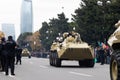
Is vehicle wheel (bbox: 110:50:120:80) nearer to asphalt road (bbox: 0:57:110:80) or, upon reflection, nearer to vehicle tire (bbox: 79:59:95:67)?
asphalt road (bbox: 0:57:110:80)

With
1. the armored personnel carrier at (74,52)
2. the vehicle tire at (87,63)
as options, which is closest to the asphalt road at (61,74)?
the armored personnel carrier at (74,52)

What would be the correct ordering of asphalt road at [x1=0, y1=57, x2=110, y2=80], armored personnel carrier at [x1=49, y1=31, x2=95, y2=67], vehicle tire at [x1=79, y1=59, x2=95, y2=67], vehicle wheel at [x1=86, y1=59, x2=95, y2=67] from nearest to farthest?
asphalt road at [x1=0, y1=57, x2=110, y2=80]
armored personnel carrier at [x1=49, y1=31, x2=95, y2=67]
vehicle wheel at [x1=86, y1=59, x2=95, y2=67]
vehicle tire at [x1=79, y1=59, x2=95, y2=67]

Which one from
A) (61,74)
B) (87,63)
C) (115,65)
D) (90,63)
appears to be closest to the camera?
(115,65)

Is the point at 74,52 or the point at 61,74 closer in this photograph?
the point at 61,74

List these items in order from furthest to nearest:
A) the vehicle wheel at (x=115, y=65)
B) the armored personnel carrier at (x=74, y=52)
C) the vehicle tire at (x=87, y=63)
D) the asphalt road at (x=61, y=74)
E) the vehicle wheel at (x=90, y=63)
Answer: the vehicle tire at (x=87, y=63) < the vehicle wheel at (x=90, y=63) < the armored personnel carrier at (x=74, y=52) < the asphalt road at (x=61, y=74) < the vehicle wheel at (x=115, y=65)

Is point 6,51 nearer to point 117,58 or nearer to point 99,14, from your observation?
point 117,58

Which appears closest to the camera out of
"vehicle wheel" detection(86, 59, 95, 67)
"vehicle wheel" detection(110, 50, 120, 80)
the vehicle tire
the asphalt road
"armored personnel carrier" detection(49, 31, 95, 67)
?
"vehicle wheel" detection(110, 50, 120, 80)

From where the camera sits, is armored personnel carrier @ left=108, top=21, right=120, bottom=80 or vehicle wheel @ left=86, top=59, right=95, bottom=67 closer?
armored personnel carrier @ left=108, top=21, right=120, bottom=80

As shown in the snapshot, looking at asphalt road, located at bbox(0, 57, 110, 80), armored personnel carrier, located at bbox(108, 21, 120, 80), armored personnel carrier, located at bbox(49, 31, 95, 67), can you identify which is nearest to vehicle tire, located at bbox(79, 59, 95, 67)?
Answer: armored personnel carrier, located at bbox(49, 31, 95, 67)

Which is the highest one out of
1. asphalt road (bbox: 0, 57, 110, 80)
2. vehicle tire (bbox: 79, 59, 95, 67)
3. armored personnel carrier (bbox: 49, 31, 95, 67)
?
armored personnel carrier (bbox: 49, 31, 95, 67)

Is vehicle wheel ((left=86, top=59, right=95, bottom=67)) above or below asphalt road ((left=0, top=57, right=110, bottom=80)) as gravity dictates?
above

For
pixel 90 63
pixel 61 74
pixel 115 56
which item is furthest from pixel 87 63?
pixel 115 56

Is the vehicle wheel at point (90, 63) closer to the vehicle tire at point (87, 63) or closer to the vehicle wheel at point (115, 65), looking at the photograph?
the vehicle tire at point (87, 63)

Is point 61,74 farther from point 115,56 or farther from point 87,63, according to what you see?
point 87,63
